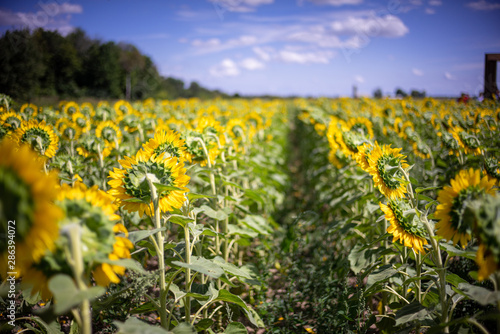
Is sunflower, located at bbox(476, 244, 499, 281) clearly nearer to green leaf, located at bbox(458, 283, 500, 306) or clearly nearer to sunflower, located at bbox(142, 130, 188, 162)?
green leaf, located at bbox(458, 283, 500, 306)

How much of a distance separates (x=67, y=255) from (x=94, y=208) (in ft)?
0.60

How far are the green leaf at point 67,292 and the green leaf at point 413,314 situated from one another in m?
1.39

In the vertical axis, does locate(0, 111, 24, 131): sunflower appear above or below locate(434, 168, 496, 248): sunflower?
above

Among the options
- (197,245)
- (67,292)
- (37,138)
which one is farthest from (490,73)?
(67,292)

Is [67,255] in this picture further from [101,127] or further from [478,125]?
[478,125]

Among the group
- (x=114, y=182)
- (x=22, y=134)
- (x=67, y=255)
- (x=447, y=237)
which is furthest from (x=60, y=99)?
(x=447, y=237)

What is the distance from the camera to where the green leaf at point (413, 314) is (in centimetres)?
151

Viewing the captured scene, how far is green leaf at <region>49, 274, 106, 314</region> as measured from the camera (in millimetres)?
821

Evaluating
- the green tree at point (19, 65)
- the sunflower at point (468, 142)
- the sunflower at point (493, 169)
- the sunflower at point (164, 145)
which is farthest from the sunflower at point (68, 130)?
the sunflower at point (468, 142)

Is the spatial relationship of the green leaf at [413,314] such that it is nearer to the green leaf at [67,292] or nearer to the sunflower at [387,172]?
the sunflower at [387,172]

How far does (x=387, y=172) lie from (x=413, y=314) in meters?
0.78

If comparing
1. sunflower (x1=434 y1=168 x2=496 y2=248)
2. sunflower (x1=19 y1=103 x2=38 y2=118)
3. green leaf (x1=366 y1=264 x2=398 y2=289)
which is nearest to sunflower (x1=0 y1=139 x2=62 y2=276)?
sunflower (x1=434 y1=168 x2=496 y2=248)

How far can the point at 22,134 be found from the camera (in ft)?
8.87

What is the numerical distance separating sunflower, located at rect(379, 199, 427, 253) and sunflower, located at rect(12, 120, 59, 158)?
105 inches
